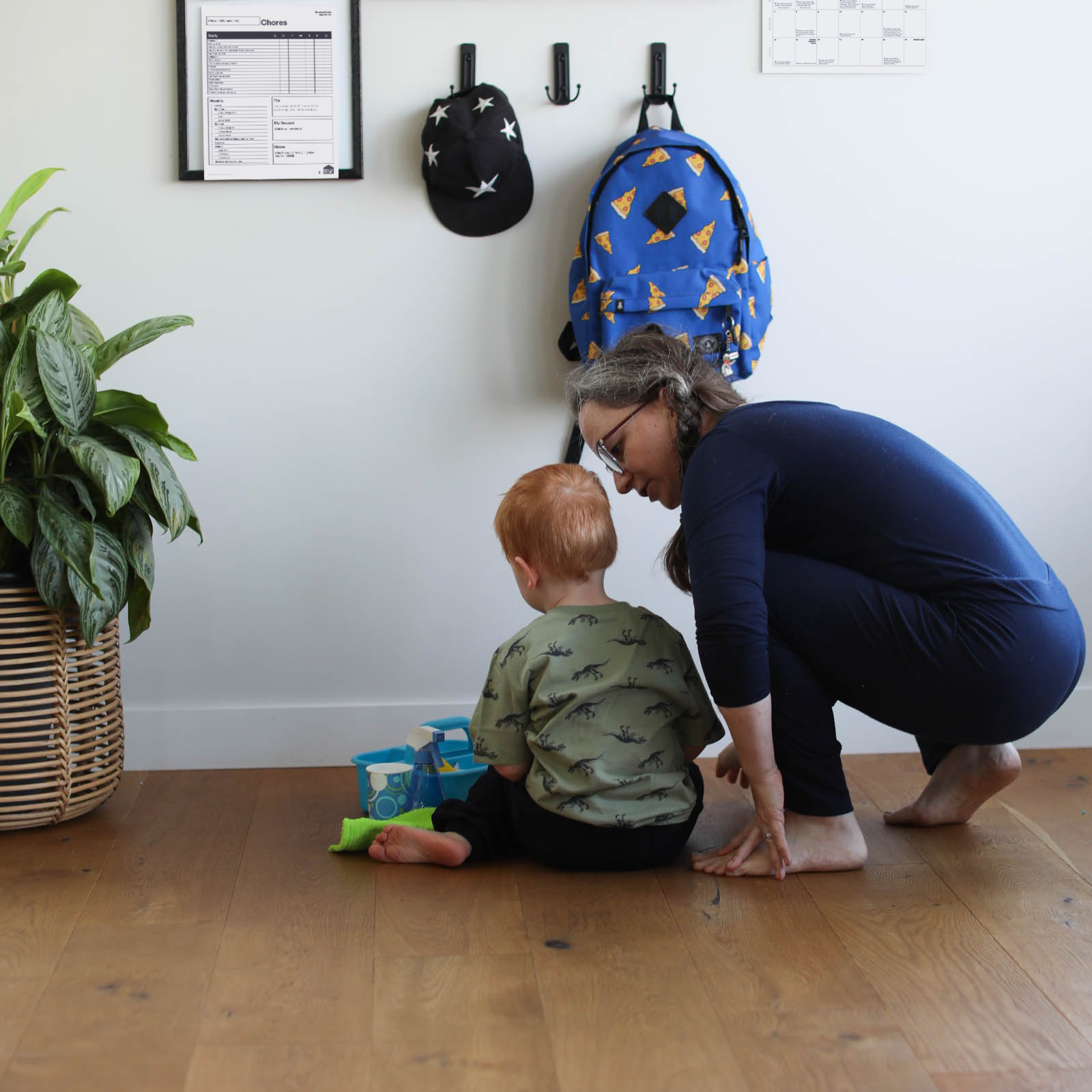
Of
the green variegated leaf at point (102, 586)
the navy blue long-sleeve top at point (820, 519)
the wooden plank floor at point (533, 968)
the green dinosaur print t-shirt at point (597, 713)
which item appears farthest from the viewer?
the green variegated leaf at point (102, 586)

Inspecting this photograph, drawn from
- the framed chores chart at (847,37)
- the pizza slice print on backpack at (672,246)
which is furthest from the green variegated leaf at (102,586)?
the framed chores chart at (847,37)

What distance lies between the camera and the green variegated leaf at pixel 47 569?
1.71m

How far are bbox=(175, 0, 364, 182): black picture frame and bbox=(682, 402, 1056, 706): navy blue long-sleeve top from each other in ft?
3.22

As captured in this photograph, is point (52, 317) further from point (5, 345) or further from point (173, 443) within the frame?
point (173, 443)

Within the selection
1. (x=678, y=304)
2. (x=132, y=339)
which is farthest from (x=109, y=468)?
(x=678, y=304)

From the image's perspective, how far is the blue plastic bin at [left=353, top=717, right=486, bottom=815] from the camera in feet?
6.25

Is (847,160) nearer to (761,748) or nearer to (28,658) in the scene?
(761,748)

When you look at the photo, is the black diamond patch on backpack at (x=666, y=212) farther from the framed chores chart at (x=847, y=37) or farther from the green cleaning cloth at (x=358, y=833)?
the green cleaning cloth at (x=358, y=833)

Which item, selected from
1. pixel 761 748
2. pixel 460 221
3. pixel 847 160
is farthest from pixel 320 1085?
pixel 847 160

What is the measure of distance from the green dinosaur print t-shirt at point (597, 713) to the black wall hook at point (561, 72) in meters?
1.02

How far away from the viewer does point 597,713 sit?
1595 mm

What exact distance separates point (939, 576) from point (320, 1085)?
0.95 metres

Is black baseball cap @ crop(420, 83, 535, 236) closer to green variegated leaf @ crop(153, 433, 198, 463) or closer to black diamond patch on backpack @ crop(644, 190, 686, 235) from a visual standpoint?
black diamond patch on backpack @ crop(644, 190, 686, 235)

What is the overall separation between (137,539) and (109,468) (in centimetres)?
20
